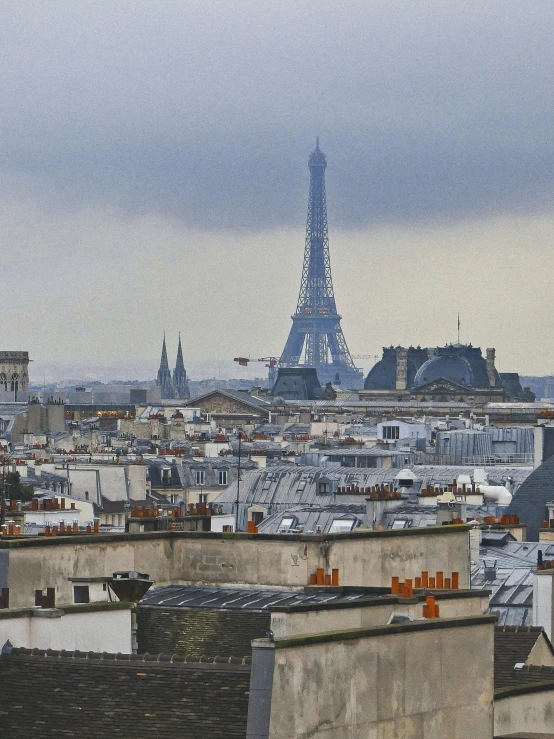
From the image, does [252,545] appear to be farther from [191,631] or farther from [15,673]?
[15,673]

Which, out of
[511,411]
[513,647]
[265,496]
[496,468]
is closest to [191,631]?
[513,647]

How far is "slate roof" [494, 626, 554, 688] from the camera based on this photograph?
16.6 meters

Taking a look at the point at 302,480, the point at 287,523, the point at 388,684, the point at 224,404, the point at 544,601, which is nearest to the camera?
the point at 388,684

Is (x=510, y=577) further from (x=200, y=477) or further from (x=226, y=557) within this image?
(x=200, y=477)

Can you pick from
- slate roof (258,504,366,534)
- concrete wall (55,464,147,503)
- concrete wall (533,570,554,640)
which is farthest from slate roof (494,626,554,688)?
concrete wall (55,464,147,503)

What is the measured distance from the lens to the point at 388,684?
1280cm

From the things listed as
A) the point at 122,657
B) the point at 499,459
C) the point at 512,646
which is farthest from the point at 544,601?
the point at 499,459

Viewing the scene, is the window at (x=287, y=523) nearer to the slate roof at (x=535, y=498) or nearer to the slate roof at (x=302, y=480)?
the slate roof at (x=535, y=498)

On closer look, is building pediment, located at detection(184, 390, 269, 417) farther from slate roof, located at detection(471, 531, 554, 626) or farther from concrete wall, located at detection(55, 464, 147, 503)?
slate roof, located at detection(471, 531, 554, 626)

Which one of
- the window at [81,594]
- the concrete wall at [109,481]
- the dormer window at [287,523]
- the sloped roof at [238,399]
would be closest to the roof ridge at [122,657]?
the window at [81,594]

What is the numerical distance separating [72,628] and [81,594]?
1737 mm

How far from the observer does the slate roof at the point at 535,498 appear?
41.9 metres

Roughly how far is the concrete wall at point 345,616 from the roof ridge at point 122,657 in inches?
11.1

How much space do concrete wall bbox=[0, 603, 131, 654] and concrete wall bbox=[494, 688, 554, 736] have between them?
2265 mm
